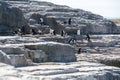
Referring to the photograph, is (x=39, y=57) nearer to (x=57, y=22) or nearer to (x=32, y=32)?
(x=32, y=32)

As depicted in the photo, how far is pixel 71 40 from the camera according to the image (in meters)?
37.8

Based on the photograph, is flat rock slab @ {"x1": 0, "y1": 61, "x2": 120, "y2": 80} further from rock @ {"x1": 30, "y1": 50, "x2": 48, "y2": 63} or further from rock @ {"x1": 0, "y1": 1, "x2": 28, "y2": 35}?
rock @ {"x1": 0, "y1": 1, "x2": 28, "y2": 35}

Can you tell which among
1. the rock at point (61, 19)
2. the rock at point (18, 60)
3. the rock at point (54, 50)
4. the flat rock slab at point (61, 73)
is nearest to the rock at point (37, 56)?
the rock at point (54, 50)

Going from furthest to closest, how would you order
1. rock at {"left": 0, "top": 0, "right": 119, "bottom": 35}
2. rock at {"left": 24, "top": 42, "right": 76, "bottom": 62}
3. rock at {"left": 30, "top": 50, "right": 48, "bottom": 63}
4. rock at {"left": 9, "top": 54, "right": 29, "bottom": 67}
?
rock at {"left": 0, "top": 0, "right": 119, "bottom": 35} < rock at {"left": 24, "top": 42, "right": 76, "bottom": 62} < rock at {"left": 30, "top": 50, "right": 48, "bottom": 63} < rock at {"left": 9, "top": 54, "right": 29, "bottom": 67}

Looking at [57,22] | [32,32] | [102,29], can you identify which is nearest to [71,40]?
[32,32]

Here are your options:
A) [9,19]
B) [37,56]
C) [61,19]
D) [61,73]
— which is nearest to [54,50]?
[37,56]

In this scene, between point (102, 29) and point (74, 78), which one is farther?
point (102, 29)

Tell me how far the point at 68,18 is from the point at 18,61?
28.3 meters

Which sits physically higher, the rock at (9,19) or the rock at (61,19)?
the rock at (9,19)

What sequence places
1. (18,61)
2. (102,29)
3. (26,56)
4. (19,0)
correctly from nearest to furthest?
(18,61) → (26,56) → (102,29) → (19,0)

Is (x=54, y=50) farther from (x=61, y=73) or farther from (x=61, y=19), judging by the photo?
(x=61, y=19)

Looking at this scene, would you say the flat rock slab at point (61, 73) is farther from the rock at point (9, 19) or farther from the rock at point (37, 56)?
the rock at point (9, 19)

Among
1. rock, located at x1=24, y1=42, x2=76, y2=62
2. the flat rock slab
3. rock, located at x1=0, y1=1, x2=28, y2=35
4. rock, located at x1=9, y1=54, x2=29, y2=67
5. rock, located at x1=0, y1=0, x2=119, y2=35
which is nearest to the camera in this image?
the flat rock slab

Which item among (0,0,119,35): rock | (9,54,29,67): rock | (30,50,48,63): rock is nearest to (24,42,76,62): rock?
(30,50,48,63): rock
